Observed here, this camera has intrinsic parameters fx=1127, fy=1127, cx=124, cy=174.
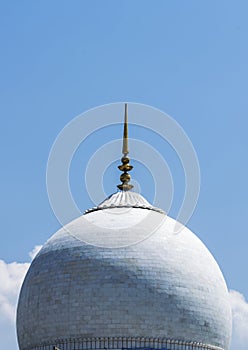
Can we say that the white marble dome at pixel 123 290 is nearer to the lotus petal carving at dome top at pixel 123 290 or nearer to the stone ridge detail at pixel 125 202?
the lotus petal carving at dome top at pixel 123 290

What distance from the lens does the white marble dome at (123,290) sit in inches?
1839

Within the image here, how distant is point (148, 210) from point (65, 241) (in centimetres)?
425

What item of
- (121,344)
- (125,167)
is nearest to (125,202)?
(125,167)

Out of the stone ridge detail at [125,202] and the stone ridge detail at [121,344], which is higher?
the stone ridge detail at [125,202]

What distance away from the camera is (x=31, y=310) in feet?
161

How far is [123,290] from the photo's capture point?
46.9m

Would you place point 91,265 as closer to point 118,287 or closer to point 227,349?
point 118,287

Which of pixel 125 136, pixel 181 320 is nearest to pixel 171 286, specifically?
pixel 181 320

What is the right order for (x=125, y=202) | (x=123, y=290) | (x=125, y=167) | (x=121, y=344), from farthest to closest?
(x=125, y=167), (x=125, y=202), (x=123, y=290), (x=121, y=344)

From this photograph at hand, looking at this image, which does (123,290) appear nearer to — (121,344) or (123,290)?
(123,290)

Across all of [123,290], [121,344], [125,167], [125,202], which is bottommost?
[121,344]

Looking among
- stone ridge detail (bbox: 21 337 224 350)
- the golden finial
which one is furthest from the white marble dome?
the golden finial

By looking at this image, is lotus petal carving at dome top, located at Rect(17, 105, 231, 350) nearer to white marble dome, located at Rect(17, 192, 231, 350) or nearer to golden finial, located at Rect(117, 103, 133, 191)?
white marble dome, located at Rect(17, 192, 231, 350)

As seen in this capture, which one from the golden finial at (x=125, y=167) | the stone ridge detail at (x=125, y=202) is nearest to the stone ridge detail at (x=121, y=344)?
the stone ridge detail at (x=125, y=202)
